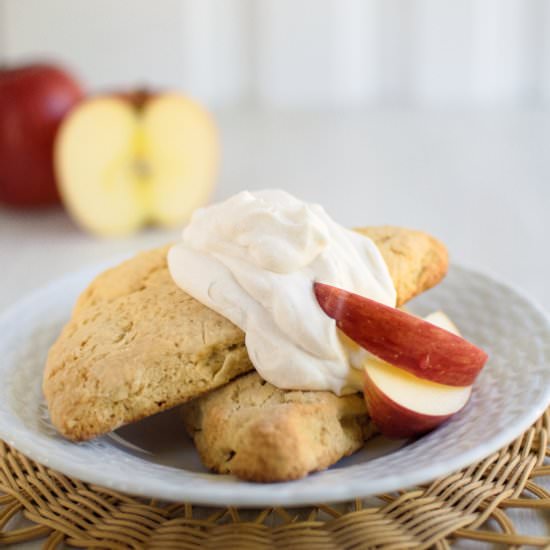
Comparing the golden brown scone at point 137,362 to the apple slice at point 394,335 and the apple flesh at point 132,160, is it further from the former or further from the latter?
the apple flesh at point 132,160

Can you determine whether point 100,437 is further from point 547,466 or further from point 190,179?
point 190,179

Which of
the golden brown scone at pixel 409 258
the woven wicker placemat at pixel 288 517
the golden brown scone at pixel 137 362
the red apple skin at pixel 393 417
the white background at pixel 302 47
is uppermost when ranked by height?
the white background at pixel 302 47

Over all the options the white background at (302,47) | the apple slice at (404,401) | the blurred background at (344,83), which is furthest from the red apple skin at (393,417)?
the white background at (302,47)

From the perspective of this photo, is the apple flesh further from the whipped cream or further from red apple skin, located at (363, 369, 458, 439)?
red apple skin, located at (363, 369, 458, 439)

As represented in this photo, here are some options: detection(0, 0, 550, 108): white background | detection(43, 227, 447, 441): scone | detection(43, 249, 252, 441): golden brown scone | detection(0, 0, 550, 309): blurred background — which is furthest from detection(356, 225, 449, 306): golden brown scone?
detection(0, 0, 550, 108): white background

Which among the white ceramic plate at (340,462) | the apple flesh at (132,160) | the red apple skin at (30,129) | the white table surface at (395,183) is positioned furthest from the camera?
the red apple skin at (30,129)

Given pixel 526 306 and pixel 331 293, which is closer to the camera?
pixel 331 293

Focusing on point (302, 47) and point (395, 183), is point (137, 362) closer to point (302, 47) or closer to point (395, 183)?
point (395, 183)

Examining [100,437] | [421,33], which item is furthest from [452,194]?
[100,437]

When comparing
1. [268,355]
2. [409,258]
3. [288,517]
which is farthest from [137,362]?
[409,258]
